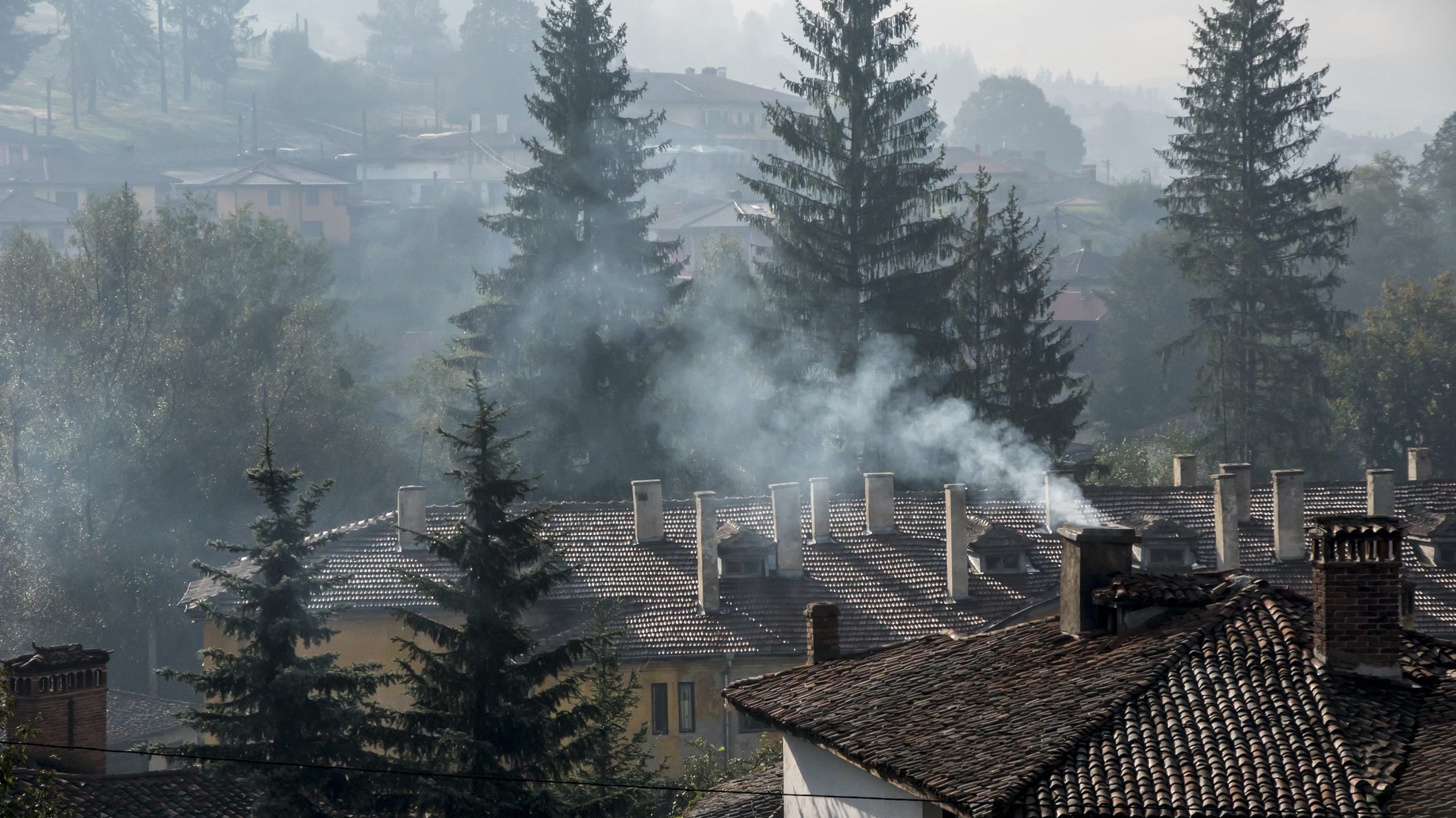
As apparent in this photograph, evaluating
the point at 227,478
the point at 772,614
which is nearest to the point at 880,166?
the point at 772,614

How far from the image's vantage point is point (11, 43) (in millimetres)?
85812

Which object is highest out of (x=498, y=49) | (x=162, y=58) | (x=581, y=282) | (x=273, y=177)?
(x=498, y=49)

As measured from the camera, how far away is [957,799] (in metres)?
12.2

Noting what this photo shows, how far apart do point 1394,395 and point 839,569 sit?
27.5m

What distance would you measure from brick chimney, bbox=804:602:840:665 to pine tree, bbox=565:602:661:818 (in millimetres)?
3408

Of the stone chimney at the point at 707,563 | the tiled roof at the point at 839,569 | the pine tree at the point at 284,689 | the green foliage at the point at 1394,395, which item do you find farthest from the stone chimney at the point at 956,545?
the green foliage at the point at 1394,395

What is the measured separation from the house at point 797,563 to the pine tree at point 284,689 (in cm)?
848

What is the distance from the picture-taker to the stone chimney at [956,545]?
31203 millimetres

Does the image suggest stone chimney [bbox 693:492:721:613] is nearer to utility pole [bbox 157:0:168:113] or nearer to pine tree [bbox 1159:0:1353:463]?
pine tree [bbox 1159:0:1353:463]

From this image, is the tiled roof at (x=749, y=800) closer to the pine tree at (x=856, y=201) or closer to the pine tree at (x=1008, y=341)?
the pine tree at (x=856, y=201)

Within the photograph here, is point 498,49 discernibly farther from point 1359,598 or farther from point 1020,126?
point 1359,598

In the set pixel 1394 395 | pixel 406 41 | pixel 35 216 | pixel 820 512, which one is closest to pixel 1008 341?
pixel 820 512

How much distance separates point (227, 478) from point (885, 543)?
76.7 ft

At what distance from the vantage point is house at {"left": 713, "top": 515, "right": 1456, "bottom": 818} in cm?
1183
